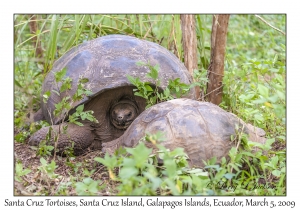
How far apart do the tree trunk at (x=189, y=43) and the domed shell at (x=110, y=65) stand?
31cm

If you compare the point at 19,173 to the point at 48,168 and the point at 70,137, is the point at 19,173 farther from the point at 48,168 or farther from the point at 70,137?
the point at 70,137

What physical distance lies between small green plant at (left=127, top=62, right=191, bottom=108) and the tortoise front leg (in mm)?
542

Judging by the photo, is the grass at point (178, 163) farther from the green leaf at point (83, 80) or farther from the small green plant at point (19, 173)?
the green leaf at point (83, 80)

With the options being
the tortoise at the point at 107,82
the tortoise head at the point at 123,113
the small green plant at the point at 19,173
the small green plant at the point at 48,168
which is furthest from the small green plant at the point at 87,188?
the tortoise head at the point at 123,113

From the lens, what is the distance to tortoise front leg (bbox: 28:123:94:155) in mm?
3551

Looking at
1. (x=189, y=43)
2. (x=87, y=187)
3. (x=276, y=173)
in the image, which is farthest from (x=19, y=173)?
(x=189, y=43)

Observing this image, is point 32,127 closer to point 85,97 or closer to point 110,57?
point 85,97

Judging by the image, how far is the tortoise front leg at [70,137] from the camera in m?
3.55

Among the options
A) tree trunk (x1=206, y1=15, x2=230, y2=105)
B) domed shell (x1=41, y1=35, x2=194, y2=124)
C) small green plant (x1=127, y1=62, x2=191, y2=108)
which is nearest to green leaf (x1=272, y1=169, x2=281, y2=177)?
small green plant (x1=127, y1=62, x2=191, y2=108)

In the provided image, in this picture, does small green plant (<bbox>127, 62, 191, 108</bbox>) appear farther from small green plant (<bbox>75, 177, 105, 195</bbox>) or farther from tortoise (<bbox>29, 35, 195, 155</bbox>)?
small green plant (<bbox>75, 177, 105, 195</bbox>)

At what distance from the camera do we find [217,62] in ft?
14.0

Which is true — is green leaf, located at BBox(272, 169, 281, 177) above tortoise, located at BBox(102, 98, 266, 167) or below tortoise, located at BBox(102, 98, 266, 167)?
below

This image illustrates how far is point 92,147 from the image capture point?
3.82 meters
